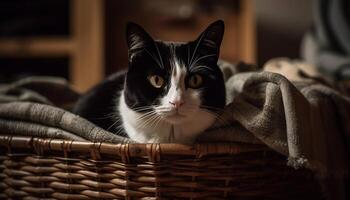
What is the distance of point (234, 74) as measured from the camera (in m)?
0.95

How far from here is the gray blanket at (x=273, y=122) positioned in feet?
2.28

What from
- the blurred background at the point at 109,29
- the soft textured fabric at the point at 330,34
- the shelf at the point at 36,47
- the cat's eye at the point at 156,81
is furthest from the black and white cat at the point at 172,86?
the shelf at the point at 36,47

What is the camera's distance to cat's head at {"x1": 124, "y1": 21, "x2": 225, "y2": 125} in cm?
70

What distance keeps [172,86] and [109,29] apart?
4.39ft

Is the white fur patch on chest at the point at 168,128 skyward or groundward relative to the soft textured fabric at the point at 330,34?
groundward

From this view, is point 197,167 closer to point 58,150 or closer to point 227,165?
point 227,165

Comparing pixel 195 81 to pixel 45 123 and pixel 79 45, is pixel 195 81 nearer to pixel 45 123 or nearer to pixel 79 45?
pixel 45 123

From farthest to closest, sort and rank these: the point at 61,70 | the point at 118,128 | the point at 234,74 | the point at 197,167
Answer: the point at 61,70 → the point at 234,74 → the point at 118,128 → the point at 197,167

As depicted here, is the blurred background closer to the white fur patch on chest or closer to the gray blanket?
the gray blanket

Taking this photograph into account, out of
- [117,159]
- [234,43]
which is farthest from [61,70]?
[117,159]

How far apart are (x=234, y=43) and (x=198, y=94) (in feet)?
4.24

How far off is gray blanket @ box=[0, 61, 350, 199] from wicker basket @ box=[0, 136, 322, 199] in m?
0.03

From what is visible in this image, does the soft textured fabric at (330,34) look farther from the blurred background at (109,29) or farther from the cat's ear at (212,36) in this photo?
the cat's ear at (212,36)

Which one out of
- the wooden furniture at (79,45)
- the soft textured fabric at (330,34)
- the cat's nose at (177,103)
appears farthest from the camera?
the wooden furniture at (79,45)
